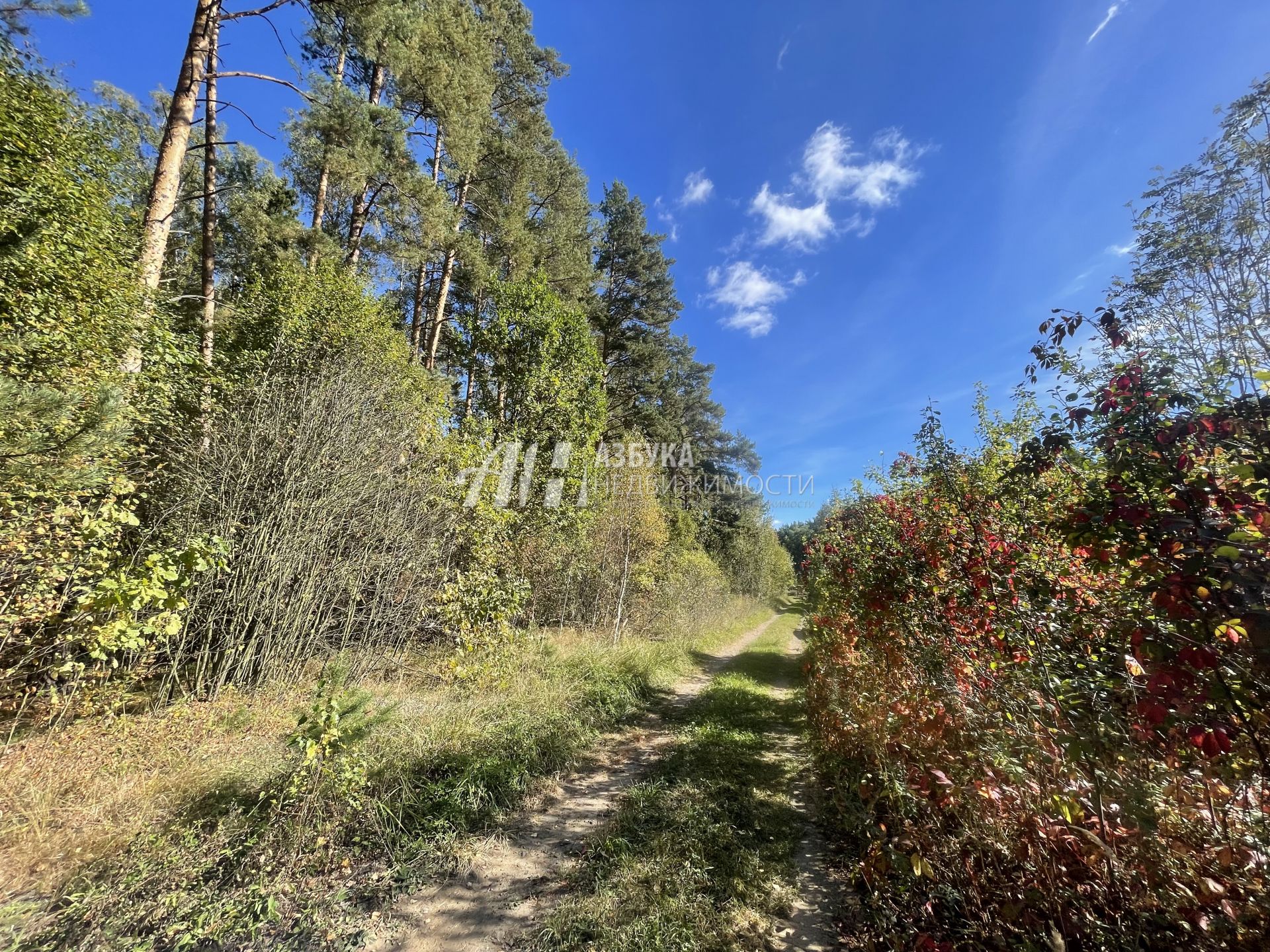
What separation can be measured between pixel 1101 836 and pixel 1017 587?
4.28ft

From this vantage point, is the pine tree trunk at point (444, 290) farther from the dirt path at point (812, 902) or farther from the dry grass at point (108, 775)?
the dirt path at point (812, 902)

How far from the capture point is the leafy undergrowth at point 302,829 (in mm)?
2252

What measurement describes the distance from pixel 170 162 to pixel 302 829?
23.8 feet

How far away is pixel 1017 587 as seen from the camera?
2656 mm

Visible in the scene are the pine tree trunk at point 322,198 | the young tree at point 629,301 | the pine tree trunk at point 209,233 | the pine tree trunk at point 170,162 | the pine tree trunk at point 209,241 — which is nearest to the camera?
the pine tree trunk at point 170,162

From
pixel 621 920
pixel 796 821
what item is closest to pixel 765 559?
pixel 796 821

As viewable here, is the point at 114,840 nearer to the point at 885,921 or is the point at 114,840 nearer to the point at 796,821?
the point at 885,921

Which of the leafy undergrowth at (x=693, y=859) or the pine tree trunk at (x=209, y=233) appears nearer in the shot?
the leafy undergrowth at (x=693, y=859)

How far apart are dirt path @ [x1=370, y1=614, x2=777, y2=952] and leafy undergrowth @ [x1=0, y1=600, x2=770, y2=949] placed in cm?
19

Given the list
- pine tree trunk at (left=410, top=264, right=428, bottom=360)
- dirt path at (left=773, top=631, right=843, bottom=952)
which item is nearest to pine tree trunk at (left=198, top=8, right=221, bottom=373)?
pine tree trunk at (left=410, top=264, right=428, bottom=360)

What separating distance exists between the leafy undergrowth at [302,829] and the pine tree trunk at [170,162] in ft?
13.8

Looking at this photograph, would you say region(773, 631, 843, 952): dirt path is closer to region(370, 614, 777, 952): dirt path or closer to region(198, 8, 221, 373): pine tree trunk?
region(370, 614, 777, 952): dirt path

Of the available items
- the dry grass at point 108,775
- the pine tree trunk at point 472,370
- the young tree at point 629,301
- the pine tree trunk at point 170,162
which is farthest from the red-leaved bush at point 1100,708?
the young tree at point 629,301

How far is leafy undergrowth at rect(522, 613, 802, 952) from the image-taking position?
2.51 m
